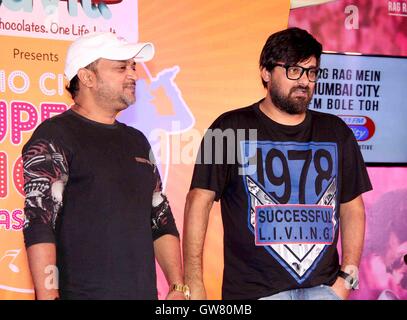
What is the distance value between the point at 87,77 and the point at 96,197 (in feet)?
1.90

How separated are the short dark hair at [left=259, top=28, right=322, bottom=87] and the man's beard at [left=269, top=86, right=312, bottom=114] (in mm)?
140

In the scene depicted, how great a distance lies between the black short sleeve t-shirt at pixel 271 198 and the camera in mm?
2734

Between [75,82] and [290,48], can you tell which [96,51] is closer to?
[75,82]

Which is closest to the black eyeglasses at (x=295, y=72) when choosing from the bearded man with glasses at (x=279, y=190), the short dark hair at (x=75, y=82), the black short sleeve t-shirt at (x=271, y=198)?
the bearded man with glasses at (x=279, y=190)

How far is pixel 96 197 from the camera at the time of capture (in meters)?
2.43

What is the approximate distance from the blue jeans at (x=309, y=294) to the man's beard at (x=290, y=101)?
0.84 meters

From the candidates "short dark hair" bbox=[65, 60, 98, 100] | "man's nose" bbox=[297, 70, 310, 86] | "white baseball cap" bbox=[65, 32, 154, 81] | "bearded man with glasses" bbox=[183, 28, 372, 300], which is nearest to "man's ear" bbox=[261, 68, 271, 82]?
"bearded man with glasses" bbox=[183, 28, 372, 300]

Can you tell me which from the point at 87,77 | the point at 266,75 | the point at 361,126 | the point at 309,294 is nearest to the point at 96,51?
the point at 87,77

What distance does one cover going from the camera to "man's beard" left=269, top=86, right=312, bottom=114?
2891 mm

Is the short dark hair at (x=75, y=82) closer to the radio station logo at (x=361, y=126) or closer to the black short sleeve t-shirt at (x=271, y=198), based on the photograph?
the black short sleeve t-shirt at (x=271, y=198)

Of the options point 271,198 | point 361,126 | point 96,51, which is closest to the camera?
point 96,51

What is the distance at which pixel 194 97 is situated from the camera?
357cm

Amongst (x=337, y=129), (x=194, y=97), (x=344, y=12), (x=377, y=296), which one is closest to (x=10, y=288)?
(x=194, y=97)
